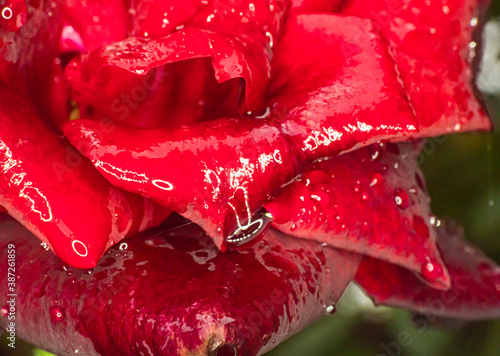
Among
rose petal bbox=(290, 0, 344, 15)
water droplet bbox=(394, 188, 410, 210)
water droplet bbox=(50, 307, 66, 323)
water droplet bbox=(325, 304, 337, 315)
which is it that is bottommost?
water droplet bbox=(325, 304, 337, 315)

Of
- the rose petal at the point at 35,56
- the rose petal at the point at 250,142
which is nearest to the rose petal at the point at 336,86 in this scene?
the rose petal at the point at 250,142

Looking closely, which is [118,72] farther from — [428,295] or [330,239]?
[428,295]

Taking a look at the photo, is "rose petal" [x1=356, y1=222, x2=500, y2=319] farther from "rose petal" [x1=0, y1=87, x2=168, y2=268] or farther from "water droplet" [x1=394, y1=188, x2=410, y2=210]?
"rose petal" [x1=0, y1=87, x2=168, y2=268]


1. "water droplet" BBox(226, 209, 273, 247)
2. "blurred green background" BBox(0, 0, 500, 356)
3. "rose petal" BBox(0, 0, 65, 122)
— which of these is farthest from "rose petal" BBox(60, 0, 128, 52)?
"blurred green background" BBox(0, 0, 500, 356)

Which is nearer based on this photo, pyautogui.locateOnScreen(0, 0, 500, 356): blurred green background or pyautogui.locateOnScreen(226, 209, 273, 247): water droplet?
pyautogui.locateOnScreen(226, 209, 273, 247): water droplet

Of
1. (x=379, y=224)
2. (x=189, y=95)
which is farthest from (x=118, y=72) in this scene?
(x=379, y=224)

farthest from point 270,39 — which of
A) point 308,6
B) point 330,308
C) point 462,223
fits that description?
point 462,223
